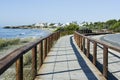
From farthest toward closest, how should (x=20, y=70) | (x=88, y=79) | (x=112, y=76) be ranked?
(x=112, y=76) → (x=88, y=79) → (x=20, y=70)

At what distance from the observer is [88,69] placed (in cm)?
1037

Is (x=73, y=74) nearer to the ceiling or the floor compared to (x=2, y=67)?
nearer to the floor

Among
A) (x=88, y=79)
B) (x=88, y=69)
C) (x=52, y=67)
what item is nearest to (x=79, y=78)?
(x=88, y=79)

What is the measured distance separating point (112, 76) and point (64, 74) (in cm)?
140

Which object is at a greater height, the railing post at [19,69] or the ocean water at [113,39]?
the railing post at [19,69]

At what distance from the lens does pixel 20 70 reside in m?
6.06

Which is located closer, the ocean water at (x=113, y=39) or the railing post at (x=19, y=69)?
the railing post at (x=19, y=69)

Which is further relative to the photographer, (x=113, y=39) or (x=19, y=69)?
(x=113, y=39)

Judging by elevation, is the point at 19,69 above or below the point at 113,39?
above

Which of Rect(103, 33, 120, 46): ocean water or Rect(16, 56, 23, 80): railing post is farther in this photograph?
Rect(103, 33, 120, 46): ocean water

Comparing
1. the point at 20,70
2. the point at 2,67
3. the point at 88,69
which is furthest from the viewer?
the point at 88,69

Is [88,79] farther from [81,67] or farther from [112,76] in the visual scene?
[81,67]

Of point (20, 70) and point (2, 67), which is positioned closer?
point (2, 67)

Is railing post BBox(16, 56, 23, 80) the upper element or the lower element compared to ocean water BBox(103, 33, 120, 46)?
upper
